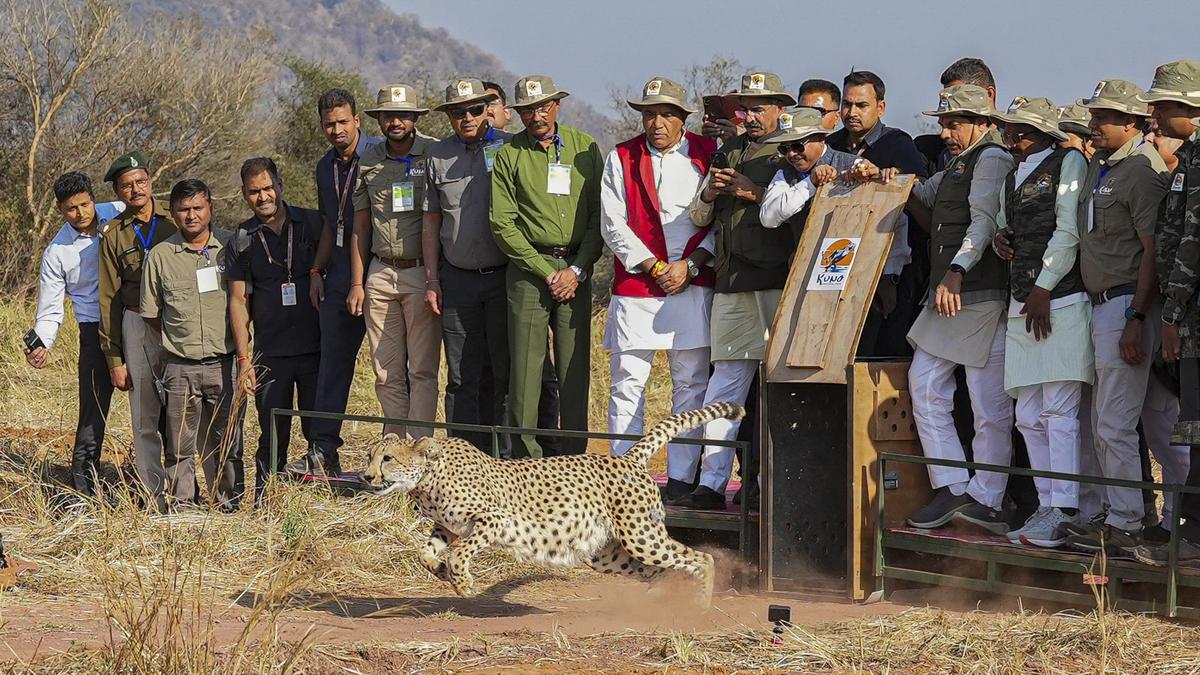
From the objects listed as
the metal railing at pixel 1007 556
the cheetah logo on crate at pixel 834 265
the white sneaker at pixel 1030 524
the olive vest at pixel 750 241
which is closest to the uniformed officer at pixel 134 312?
the olive vest at pixel 750 241

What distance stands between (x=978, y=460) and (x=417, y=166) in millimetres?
3996

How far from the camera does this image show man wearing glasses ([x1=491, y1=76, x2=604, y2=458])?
943 centimetres

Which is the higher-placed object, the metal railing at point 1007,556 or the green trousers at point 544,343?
the green trousers at point 544,343

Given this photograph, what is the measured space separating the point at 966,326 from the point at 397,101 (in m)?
4.09

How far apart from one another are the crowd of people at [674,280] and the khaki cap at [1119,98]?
0.01 meters

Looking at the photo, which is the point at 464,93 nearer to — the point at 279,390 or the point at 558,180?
the point at 558,180

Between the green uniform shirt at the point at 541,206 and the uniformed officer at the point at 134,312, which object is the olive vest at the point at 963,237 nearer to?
the green uniform shirt at the point at 541,206

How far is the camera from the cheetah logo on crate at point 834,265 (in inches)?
320

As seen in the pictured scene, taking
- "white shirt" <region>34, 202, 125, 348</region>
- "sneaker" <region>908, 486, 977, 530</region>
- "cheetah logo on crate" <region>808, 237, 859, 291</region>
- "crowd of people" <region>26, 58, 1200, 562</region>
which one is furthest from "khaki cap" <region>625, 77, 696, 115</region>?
"white shirt" <region>34, 202, 125, 348</region>

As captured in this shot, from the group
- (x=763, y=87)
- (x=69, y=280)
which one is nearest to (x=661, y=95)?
(x=763, y=87)

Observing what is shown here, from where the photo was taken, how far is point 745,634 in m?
6.94

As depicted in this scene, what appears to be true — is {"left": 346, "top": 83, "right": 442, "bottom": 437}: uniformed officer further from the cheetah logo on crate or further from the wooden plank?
the cheetah logo on crate

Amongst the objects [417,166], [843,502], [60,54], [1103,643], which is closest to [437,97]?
[60,54]

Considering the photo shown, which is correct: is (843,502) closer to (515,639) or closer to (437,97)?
(515,639)
